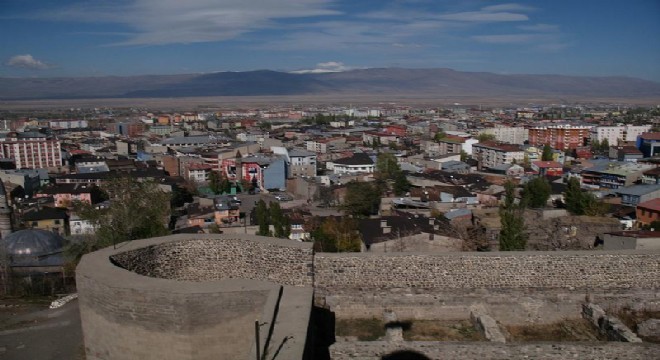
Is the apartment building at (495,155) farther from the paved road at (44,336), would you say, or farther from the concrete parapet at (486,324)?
the paved road at (44,336)

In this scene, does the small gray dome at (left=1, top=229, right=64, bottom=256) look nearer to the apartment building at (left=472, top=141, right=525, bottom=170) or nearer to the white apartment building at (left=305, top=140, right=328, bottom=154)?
the apartment building at (left=472, top=141, right=525, bottom=170)

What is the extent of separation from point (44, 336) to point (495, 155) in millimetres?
48757

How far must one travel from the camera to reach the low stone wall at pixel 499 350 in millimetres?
6137

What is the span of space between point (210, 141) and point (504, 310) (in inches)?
2450

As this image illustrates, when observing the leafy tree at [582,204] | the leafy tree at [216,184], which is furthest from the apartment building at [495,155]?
the leafy tree at [216,184]

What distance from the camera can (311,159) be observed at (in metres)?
46.8

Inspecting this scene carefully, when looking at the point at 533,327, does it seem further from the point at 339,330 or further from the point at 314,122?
the point at 314,122

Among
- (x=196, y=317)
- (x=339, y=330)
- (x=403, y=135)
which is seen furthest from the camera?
(x=403, y=135)

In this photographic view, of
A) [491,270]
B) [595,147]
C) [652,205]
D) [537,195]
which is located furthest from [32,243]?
[595,147]

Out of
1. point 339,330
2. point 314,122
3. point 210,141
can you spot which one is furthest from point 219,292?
point 314,122

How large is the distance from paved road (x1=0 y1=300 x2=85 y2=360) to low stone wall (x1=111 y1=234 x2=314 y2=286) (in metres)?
1.79

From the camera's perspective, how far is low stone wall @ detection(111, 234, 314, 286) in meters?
7.90

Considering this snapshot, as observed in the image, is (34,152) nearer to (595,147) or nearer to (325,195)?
(325,195)

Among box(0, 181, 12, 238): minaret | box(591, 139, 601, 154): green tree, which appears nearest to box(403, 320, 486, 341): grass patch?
box(0, 181, 12, 238): minaret
